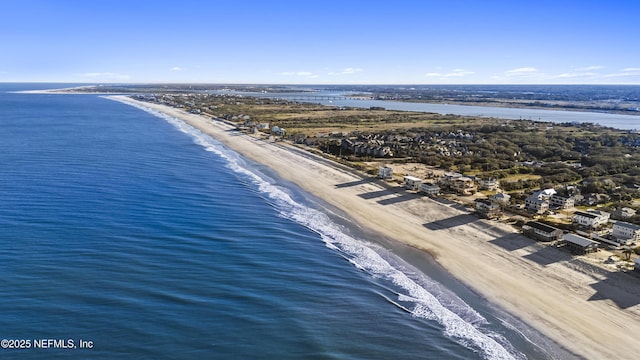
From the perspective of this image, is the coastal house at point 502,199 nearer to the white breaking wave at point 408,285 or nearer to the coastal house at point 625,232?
the coastal house at point 625,232

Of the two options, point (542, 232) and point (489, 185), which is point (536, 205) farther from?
point (489, 185)

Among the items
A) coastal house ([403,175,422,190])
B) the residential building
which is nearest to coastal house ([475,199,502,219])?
the residential building

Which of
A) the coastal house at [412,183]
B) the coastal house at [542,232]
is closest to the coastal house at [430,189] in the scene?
the coastal house at [412,183]

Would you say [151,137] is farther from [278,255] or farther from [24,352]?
[24,352]

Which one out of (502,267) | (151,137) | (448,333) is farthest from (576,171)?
(151,137)

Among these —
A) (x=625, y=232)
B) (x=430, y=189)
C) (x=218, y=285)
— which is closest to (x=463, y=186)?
(x=430, y=189)

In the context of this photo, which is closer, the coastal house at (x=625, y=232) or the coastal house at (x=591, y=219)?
the coastal house at (x=625, y=232)

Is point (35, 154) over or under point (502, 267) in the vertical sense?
over
